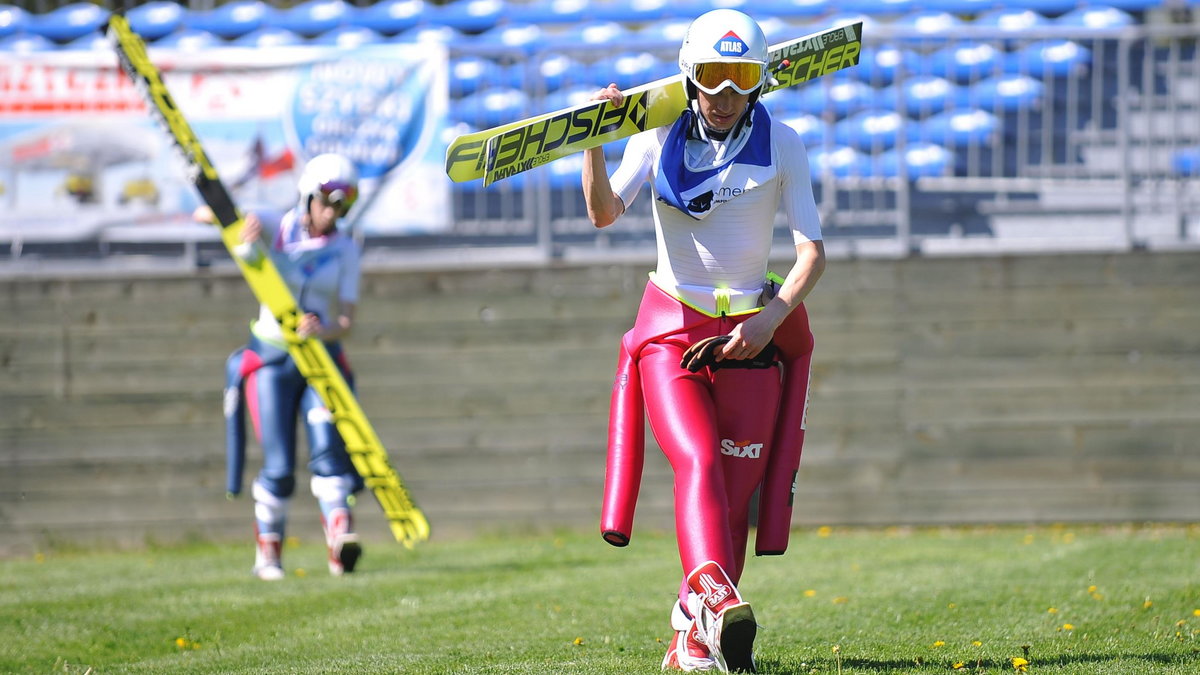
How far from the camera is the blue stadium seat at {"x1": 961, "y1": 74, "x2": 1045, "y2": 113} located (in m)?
10.2

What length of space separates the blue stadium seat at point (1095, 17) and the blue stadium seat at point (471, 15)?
481 centimetres

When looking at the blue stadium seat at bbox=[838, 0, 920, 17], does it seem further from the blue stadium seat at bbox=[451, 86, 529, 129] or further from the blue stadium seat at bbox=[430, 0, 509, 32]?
the blue stadium seat at bbox=[451, 86, 529, 129]

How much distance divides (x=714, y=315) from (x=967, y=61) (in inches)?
250

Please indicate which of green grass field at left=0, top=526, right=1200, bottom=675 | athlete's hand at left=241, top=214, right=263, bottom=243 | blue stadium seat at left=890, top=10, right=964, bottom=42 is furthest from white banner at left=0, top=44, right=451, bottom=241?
blue stadium seat at left=890, top=10, right=964, bottom=42

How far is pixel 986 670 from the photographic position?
4.52 m

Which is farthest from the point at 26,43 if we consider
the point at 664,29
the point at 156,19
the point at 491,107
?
the point at 664,29

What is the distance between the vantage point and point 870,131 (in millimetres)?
10344

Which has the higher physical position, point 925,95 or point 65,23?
point 65,23

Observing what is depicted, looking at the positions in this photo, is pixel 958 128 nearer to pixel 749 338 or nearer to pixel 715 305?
pixel 715 305

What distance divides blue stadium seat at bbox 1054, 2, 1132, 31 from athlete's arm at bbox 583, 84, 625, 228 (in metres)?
8.77

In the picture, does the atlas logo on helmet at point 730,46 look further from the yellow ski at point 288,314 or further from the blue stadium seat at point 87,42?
the blue stadium seat at point 87,42

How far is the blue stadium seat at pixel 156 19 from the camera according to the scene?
1363cm

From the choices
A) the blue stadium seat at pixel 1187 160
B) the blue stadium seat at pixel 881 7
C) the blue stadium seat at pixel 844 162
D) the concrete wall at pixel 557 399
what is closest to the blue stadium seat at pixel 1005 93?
the blue stadium seat at pixel 844 162

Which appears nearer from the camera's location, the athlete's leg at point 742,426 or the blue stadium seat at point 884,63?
the athlete's leg at point 742,426
